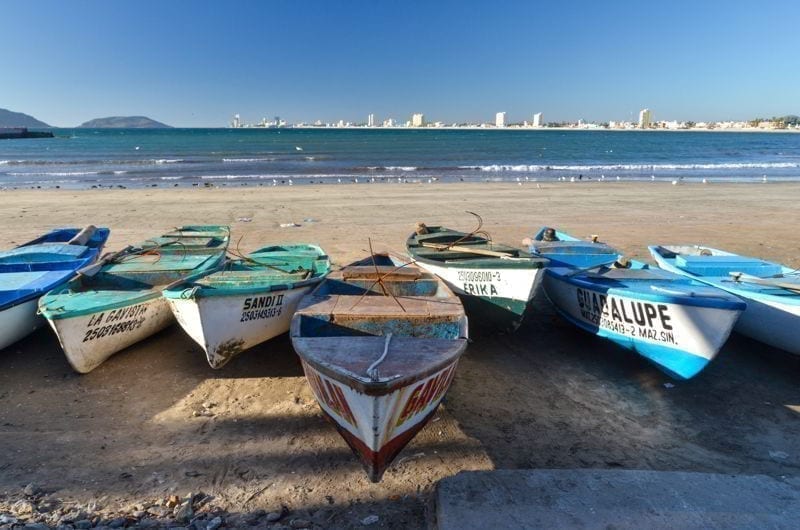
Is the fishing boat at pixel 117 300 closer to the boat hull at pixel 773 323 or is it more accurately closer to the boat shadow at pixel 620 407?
the boat shadow at pixel 620 407

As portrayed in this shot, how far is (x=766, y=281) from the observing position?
6352mm

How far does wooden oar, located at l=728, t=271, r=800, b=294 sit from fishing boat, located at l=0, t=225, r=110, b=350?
9273mm

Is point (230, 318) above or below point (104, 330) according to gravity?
above

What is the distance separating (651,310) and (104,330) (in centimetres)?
629

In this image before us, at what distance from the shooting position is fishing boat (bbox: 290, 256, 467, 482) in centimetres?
368

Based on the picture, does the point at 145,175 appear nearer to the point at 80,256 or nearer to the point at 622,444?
the point at 80,256

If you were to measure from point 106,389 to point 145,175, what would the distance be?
29.9 m

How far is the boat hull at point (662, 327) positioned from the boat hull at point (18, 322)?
23.2 ft

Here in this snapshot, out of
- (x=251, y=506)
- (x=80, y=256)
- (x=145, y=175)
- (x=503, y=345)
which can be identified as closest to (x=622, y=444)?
(x=503, y=345)

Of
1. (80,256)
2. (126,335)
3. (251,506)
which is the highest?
(80,256)

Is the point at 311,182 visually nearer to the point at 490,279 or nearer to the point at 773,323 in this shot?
the point at 490,279

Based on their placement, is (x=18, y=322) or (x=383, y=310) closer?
(x=383, y=310)

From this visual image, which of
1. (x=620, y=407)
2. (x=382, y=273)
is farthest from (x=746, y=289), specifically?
(x=382, y=273)

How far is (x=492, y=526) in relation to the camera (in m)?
3.41
